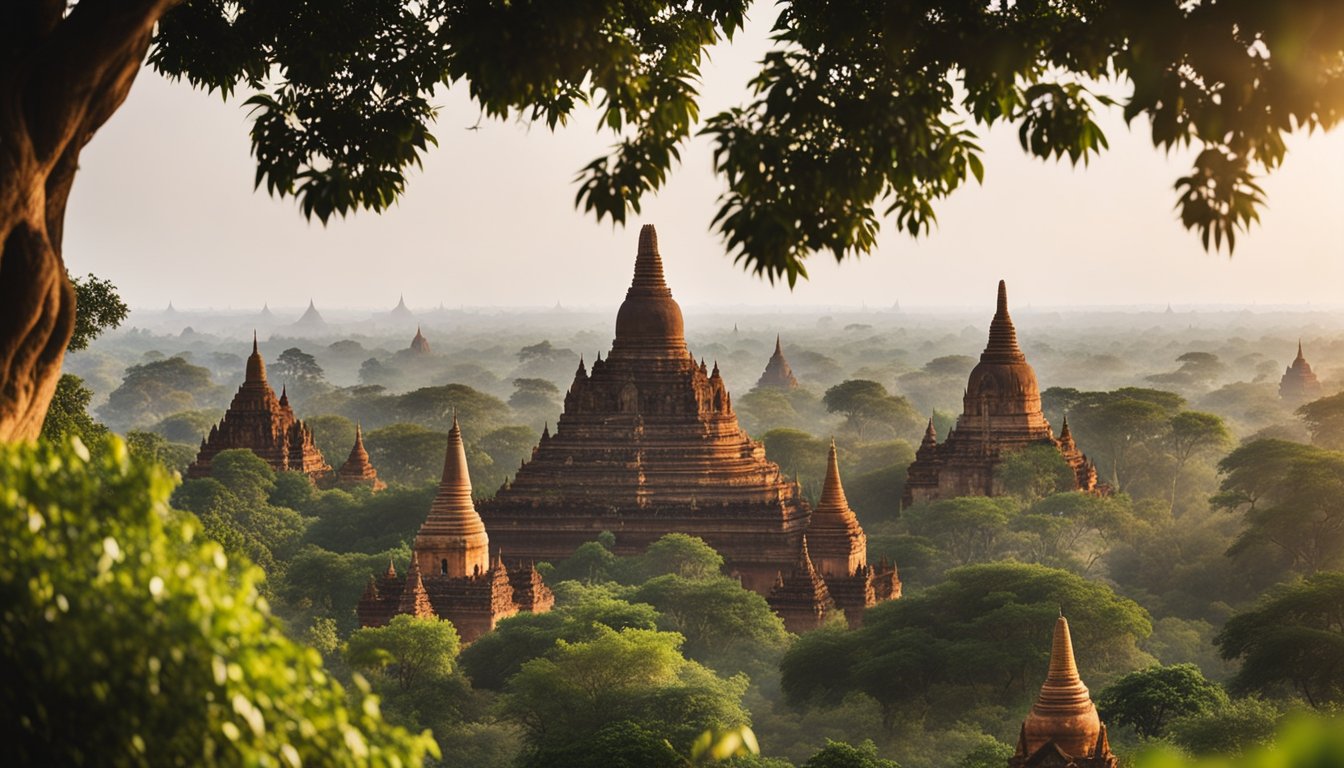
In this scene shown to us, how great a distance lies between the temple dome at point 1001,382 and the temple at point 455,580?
19690 mm

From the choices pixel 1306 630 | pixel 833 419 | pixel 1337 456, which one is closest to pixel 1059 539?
pixel 1337 456

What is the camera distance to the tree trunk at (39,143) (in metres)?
8.81

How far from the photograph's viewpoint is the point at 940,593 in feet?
118

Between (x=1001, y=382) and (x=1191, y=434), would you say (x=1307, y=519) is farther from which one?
(x=1191, y=434)

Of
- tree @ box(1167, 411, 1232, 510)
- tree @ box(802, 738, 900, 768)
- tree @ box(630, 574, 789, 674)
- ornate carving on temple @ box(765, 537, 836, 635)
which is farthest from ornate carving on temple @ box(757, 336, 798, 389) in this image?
tree @ box(802, 738, 900, 768)

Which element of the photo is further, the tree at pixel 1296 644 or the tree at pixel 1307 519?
the tree at pixel 1307 519

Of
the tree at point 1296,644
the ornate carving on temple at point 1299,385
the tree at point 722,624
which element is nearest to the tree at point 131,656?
the tree at point 1296,644

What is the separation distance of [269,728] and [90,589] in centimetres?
83

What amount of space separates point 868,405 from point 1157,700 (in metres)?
71.8

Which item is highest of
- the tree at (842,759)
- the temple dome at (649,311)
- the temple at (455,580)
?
the temple dome at (649,311)

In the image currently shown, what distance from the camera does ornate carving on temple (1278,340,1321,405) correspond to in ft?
366

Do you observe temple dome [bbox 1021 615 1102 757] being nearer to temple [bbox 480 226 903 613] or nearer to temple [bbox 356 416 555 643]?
temple [bbox 356 416 555 643]

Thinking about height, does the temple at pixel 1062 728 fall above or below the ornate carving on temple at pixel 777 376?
below

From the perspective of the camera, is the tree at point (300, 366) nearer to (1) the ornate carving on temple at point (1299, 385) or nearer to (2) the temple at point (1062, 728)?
(1) the ornate carving on temple at point (1299, 385)
